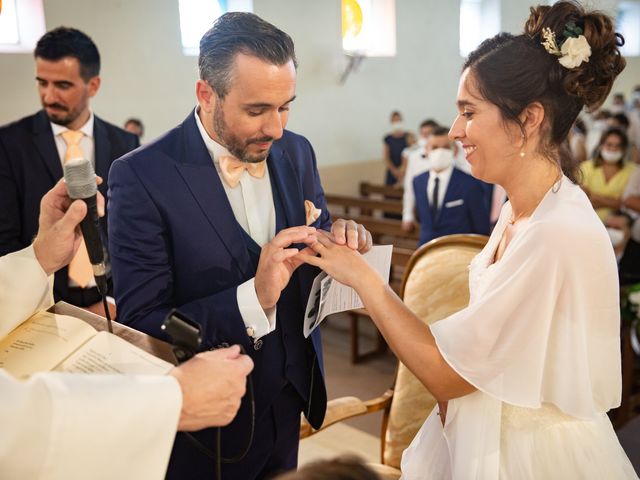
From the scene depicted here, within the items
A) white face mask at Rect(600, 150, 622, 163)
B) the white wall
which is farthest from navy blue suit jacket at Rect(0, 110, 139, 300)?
white face mask at Rect(600, 150, 622, 163)

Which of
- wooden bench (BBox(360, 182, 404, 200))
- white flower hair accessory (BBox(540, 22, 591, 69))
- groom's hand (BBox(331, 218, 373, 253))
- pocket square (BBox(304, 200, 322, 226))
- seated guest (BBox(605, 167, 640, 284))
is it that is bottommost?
wooden bench (BBox(360, 182, 404, 200))

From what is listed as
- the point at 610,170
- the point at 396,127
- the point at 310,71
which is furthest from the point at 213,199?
the point at 396,127

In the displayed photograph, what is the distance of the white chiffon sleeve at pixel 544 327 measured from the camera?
153 cm

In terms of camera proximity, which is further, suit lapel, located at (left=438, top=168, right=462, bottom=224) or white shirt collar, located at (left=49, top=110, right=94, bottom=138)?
suit lapel, located at (left=438, top=168, right=462, bottom=224)

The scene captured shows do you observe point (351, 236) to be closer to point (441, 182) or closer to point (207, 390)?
point (207, 390)

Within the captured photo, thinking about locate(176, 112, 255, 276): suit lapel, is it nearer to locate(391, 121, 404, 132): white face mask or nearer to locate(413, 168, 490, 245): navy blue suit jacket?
locate(413, 168, 490, 245): navy blue suit jacket

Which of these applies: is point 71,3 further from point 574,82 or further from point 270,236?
point 574,82

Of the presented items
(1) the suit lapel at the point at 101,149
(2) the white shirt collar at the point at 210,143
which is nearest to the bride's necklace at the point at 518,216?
(2) the white shirt collar at the point at 210,143

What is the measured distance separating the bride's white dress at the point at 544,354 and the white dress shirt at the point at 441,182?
13.3 feet

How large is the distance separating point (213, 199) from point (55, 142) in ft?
4.91

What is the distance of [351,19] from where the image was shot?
10.1 metres

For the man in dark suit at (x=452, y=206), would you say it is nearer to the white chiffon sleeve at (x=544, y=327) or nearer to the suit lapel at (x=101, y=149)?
the suit lapel at (x=101, y=149)

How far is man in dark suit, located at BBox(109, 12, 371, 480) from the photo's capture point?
1695 mm

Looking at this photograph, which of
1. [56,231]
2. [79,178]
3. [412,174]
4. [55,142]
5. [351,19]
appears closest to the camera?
[79,178]
